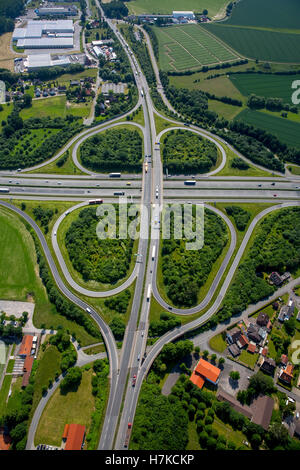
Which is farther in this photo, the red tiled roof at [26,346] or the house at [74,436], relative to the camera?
the red tiled roof at [26,346]

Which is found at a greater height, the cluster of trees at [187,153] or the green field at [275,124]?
the green field at [275,124]

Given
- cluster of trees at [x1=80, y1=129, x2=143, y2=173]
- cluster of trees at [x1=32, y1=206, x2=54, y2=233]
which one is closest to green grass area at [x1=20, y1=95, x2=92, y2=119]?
cluster of trees at [x1=80, y1=129, x2=143, y2=173]

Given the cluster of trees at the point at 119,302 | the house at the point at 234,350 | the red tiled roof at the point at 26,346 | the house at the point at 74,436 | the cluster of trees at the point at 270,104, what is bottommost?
the house at the point at 74,436

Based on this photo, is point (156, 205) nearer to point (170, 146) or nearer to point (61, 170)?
point (170, 146)

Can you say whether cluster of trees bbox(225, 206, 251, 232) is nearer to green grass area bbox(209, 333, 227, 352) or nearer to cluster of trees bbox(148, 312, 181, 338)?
green grass area bbox(209, 333, 227, 352)

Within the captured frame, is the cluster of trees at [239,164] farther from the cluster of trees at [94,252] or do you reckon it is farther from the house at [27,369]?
the house at [27,369]

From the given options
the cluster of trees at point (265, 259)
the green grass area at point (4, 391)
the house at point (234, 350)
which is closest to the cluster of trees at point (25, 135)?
the green grass area at point (4, 391)
